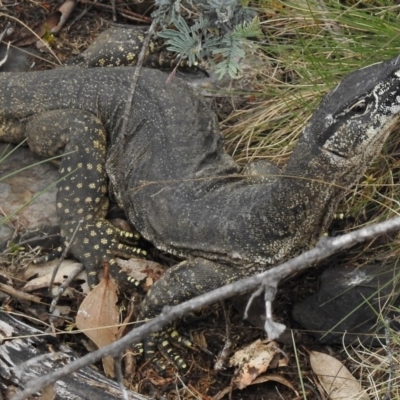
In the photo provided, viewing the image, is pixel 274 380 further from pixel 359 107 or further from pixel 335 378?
pixel 359 107

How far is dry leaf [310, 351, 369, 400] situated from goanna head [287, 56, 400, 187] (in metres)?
0.99

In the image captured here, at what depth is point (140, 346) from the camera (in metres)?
4.84

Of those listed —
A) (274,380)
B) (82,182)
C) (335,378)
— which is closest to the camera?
(335,378)

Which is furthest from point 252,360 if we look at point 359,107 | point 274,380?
point 359,107

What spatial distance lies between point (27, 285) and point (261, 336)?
1422 millimetres

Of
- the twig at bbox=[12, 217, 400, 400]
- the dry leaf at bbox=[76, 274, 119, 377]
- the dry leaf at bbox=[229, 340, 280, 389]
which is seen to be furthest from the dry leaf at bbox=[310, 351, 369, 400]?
the twig at bbox=[12, 217, 400, 400]

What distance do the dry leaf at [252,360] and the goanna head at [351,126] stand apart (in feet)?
3.38

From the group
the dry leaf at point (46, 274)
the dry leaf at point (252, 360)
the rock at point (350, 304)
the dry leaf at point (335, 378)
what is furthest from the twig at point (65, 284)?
the dry leaf at point (335, 378)

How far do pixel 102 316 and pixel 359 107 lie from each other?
1864 mm

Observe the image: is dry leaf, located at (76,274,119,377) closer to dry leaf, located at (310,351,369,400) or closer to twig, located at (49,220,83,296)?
twig, located at (49,220,83,296)

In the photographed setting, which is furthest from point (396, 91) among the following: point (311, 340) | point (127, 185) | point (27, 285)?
point (27, 285)

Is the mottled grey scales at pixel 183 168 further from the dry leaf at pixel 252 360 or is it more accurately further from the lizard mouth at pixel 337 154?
the dry leaf at pixel 252 360

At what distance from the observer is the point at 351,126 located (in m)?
4.10

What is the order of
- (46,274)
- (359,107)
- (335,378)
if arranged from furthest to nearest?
(46,274)
(335,378)
(359,107)
